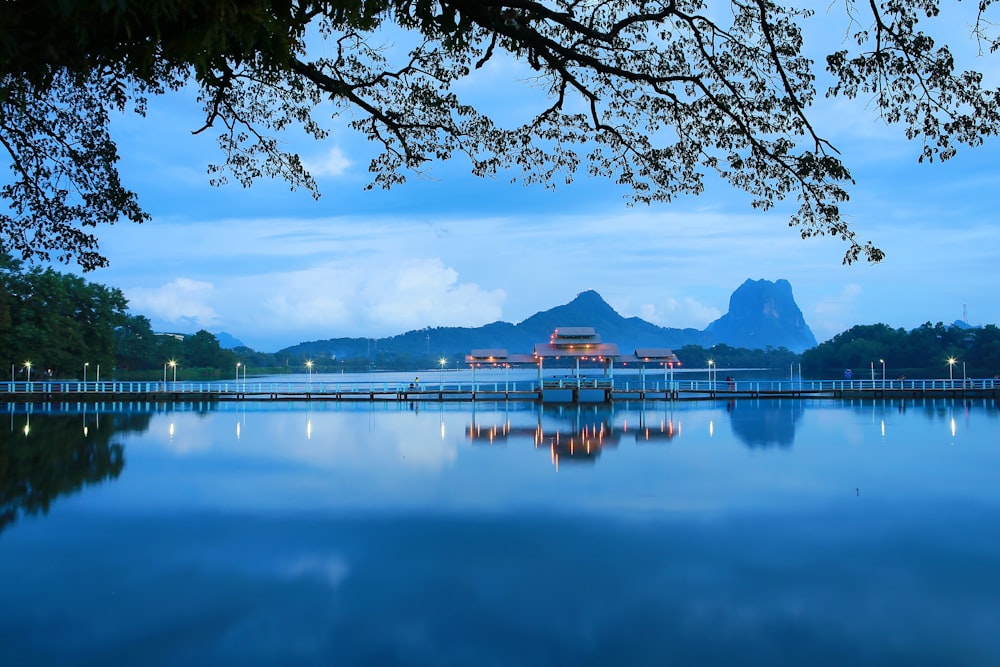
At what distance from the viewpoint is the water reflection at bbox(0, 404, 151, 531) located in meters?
13.0

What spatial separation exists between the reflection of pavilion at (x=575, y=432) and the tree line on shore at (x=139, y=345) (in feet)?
90.2

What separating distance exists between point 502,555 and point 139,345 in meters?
74.1

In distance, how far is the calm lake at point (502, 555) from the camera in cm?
664

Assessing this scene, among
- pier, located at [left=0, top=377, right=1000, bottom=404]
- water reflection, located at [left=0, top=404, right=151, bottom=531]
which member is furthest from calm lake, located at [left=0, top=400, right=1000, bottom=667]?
pier, located at [left=0, top=377, right=1000, bottom=404]

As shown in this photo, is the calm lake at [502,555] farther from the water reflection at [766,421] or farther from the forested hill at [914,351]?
the forested hill at [914,351]

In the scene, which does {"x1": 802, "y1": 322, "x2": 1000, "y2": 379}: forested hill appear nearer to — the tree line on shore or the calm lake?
the tree line on shore

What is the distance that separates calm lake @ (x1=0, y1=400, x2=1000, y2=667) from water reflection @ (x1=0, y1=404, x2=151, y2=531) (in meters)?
0.14

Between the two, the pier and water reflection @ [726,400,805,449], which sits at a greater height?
the pier

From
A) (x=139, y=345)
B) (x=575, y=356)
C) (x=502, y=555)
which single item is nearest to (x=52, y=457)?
(x=502, y=555)

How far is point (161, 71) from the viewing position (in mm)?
7758

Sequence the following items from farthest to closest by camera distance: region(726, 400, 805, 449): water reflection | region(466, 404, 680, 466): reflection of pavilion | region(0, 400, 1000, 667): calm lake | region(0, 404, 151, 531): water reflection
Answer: region(726, 400, 805, 449): water reflection < region(466, 404, 680, 466): reflection of pavilion < region(0, 404, 151, 531): water reflection < region(0, 400, 1000, 667): calm lake

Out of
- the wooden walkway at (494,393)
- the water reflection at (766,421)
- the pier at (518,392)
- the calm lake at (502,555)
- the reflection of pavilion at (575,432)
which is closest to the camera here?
the calm lake at (502,555)

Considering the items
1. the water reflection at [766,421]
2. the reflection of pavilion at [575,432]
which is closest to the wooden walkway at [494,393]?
the water reflection at [766,421]

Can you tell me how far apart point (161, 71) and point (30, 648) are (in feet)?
19.2
